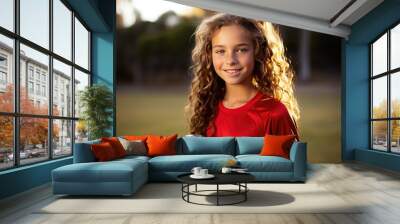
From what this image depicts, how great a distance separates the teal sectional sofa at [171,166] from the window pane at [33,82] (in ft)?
3.11

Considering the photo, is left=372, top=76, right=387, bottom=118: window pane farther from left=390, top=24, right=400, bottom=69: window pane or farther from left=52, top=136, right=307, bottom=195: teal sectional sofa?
left=52, top=136, right=307, bottom=195: teal sectional sofa

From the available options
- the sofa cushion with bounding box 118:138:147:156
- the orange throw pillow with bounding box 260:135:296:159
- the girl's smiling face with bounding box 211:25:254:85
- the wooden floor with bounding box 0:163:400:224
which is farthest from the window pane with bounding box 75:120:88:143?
the orange throw pillow with bounding box 260:135:296:159

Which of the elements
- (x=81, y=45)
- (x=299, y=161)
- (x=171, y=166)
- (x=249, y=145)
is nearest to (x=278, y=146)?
(x=299, y=161)

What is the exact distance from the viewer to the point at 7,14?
523cm

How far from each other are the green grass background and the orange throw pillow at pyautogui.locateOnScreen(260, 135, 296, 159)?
7.87ft

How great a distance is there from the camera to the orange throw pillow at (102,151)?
5.96 metres

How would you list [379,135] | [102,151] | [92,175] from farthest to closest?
[379,135], [102,151], [92,175]

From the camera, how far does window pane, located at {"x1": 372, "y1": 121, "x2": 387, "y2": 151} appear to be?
890 cm

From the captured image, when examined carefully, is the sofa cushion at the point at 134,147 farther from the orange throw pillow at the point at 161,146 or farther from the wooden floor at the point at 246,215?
the wooden floor at the point at 246,215

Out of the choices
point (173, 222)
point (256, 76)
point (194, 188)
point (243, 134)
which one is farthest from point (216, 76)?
point (173, 222)

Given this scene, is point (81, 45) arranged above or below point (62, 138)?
above

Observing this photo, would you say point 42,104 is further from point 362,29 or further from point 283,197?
point 362,29

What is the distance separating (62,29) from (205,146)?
11.0 feet

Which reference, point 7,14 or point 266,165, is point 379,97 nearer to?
point 266,165
